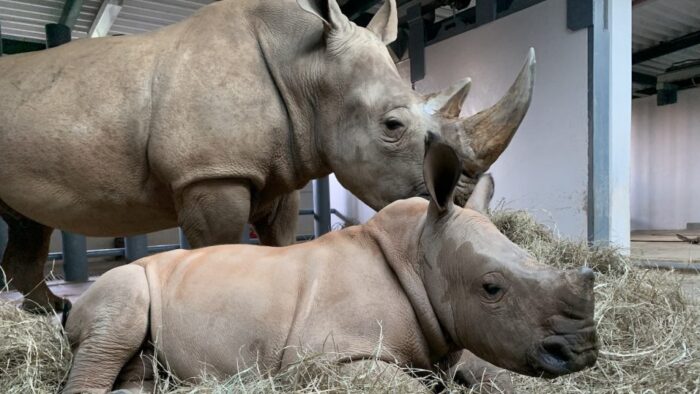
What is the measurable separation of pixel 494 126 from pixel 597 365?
2.65 feet

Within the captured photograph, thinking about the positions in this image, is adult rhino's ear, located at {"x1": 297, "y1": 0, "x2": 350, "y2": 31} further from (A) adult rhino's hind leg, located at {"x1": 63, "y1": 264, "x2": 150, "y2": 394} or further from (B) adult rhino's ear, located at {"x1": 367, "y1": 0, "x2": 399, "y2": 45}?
(A) adult rhino's hind leg, located at {"x1": 63, "y1": 264, "x2": 150, "y2": 394}

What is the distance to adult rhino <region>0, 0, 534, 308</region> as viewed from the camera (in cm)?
195

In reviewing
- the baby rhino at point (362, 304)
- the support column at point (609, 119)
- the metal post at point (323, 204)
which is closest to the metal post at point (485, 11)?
the support column at point (609, 119)

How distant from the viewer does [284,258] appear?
1524 mm

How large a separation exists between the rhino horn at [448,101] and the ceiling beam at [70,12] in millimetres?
3769

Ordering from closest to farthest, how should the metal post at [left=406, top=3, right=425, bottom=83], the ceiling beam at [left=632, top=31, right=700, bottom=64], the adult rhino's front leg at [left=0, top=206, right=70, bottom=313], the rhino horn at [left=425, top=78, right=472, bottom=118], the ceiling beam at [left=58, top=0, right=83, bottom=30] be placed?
the rhino horn at [left=425, top=78, right=472, bottom=118], the adult rhino's front leg at [left=0, top=206, right=70, bottom=313], the ceiling beam at [left=58, top=0, right=83, bottom=30], the metal post at [left=406, top=3, right=425, bottom=83], the ceiling beam at [left=632, top=31, right=700, bottom=64]

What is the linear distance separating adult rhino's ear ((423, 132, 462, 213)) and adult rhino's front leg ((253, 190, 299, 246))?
4.02ft

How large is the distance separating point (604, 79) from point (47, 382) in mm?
4122

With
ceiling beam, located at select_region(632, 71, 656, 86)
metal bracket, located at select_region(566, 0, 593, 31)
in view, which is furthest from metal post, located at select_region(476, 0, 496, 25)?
ceiling beam, located at select_region(632, 71, 656, 86)

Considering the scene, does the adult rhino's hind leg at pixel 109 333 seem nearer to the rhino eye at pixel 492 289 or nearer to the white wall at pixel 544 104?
the rhino eye at pixel 492 289

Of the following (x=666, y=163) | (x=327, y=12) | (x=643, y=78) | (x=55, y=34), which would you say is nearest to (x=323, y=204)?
(x=55, y=34)

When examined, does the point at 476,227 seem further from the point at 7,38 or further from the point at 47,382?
the point at 7,38

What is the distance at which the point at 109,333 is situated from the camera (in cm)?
147

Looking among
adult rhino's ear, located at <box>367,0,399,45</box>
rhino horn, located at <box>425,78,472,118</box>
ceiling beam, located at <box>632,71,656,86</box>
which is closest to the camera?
rhino horn, located at <box>425,78,472,118</box>
